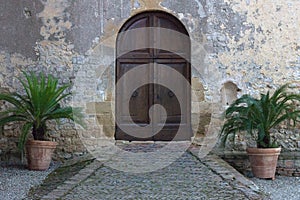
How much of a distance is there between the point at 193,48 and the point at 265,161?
204cm

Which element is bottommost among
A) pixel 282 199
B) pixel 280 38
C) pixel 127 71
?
pixel 282 199

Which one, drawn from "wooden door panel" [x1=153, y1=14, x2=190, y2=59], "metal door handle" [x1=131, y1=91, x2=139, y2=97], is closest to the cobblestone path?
"metal door handle" [x1=131, y1=91, x2=139, y2=97]

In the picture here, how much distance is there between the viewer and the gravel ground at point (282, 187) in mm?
4578

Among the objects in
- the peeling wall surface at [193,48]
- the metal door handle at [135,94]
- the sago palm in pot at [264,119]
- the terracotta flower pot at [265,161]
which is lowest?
the terracotta flower pot at [265,161]

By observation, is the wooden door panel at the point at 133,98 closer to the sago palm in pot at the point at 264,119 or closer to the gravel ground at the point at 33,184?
the gravel ground at the point at 33,184

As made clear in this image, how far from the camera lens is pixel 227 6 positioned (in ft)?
21.7

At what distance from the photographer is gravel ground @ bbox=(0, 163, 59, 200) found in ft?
14.2

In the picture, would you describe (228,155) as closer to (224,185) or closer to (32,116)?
(224,185)

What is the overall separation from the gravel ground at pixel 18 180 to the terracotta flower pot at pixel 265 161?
2.45 meters

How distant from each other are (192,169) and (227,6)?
2.65 m

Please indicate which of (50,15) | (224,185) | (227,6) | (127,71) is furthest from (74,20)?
(224,185)

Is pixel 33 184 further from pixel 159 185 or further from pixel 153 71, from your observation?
pixel 153 71

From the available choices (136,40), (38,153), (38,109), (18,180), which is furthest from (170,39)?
(18,180)

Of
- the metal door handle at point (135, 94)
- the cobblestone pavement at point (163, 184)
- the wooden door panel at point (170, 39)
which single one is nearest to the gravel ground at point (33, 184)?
the cobblestone pavement at point (163, 184)
